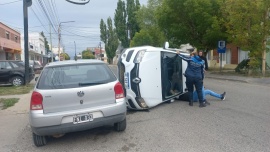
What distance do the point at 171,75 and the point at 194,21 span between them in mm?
15612

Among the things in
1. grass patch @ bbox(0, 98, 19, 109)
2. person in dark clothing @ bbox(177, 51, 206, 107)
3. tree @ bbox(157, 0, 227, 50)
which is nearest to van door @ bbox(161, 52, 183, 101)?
person in dark clothing @ bbox(177, 51, 206, 107)

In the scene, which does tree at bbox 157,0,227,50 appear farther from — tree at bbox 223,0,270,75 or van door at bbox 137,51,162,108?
van door at bbox 137,51,162,108

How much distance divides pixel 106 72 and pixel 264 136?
3241 mm

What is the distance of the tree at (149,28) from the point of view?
41188mm

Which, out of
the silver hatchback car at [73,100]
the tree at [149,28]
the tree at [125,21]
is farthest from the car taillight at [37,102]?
the tree at [125,21]

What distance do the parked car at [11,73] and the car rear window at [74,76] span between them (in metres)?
11.3

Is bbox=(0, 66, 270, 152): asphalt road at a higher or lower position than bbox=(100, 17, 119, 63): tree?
lower

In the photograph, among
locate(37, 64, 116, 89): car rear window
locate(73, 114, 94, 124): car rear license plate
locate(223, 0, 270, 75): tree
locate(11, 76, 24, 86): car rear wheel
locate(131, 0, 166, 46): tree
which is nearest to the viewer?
locate(73, 114, 94, 124): car rear license plate

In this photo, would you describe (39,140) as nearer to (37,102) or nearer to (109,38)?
(37,102)

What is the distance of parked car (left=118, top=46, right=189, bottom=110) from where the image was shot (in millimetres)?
6926

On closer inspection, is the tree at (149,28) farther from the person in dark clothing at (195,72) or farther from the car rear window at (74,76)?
the car rear window at (74,76)

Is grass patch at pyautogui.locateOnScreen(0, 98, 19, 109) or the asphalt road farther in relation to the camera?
grass patch at pyautogui.locateOnScreen(0, 98, 19, 109)

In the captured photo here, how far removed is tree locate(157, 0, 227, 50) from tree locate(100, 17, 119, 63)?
4909 centimetres

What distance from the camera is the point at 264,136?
5.05 m
